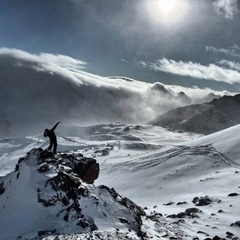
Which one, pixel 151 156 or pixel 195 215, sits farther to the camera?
pixel 151 156


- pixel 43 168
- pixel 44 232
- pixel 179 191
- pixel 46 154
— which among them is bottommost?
pixel 44 232

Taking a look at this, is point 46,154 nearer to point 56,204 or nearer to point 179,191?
point 56,204

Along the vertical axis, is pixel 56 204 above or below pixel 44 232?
above

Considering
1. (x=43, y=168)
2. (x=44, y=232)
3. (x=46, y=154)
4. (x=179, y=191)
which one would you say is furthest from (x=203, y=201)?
(x=44, y=232)

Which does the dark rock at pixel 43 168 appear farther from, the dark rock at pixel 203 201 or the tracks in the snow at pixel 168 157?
the tracks in the snow at pixel 168 157

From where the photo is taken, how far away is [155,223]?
20.4m

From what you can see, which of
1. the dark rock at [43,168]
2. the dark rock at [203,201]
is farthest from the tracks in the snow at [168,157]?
the dark rock at [43,168]

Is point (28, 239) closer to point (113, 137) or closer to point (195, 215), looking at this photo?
point (195, 215)

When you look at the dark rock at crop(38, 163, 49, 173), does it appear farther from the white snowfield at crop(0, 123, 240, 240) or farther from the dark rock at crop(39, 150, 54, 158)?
the dark rock at crop(39, 150, 54, 158)

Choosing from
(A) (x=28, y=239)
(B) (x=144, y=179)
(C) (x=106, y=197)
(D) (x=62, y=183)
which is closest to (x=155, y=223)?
(C) (x=106, y=197)

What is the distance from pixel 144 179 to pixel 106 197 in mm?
29033

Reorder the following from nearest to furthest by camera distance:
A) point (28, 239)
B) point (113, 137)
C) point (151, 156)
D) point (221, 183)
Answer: point (28, 239)
point (221, 183)
point (151, 156)
point (113, 137)

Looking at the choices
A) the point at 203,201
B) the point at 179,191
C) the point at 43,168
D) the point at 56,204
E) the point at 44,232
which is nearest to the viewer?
the point at 44,232

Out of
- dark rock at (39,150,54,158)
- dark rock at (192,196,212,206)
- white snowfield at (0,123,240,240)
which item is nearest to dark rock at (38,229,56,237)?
white snowfield at (0,123,240,240)
